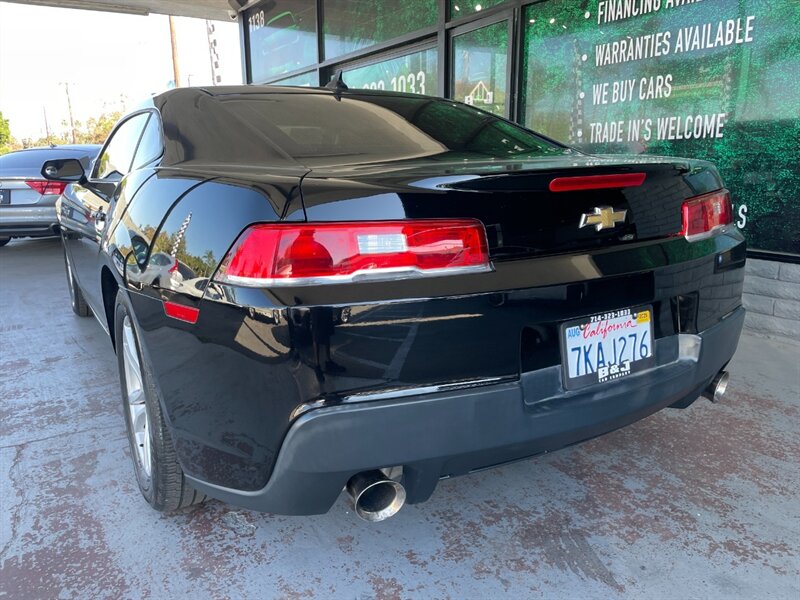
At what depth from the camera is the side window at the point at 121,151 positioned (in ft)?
9.47

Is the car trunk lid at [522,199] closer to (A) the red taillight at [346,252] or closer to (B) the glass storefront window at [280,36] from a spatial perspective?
(A) the red taillight at [346,252]

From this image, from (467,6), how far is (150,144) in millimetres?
4434

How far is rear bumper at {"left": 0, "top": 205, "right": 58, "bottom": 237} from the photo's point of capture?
25.1 feet

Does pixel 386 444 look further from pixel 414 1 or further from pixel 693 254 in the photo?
pixel 414 1

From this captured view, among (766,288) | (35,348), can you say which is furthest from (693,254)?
(35,348)

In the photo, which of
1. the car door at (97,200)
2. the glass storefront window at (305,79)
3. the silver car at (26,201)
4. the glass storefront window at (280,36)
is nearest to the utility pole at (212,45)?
the glass storefront window at (280,36)

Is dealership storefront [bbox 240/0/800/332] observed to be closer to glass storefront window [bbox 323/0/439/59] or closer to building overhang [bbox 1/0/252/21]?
glass storefront window [bbox 323/0/439/59]

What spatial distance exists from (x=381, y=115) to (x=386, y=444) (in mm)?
1478

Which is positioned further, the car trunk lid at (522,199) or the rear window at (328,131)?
the rear window at (328,131)

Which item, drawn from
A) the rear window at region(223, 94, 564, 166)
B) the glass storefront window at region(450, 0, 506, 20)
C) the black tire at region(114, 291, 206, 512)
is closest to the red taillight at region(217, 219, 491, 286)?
the rear window at region(223, 94, 564, 166)

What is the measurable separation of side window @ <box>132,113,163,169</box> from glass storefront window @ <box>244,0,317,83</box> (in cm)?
664

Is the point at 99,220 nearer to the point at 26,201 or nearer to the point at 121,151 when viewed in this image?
the point at 121,151

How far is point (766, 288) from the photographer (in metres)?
4.05

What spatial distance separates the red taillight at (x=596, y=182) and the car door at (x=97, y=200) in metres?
1.84
